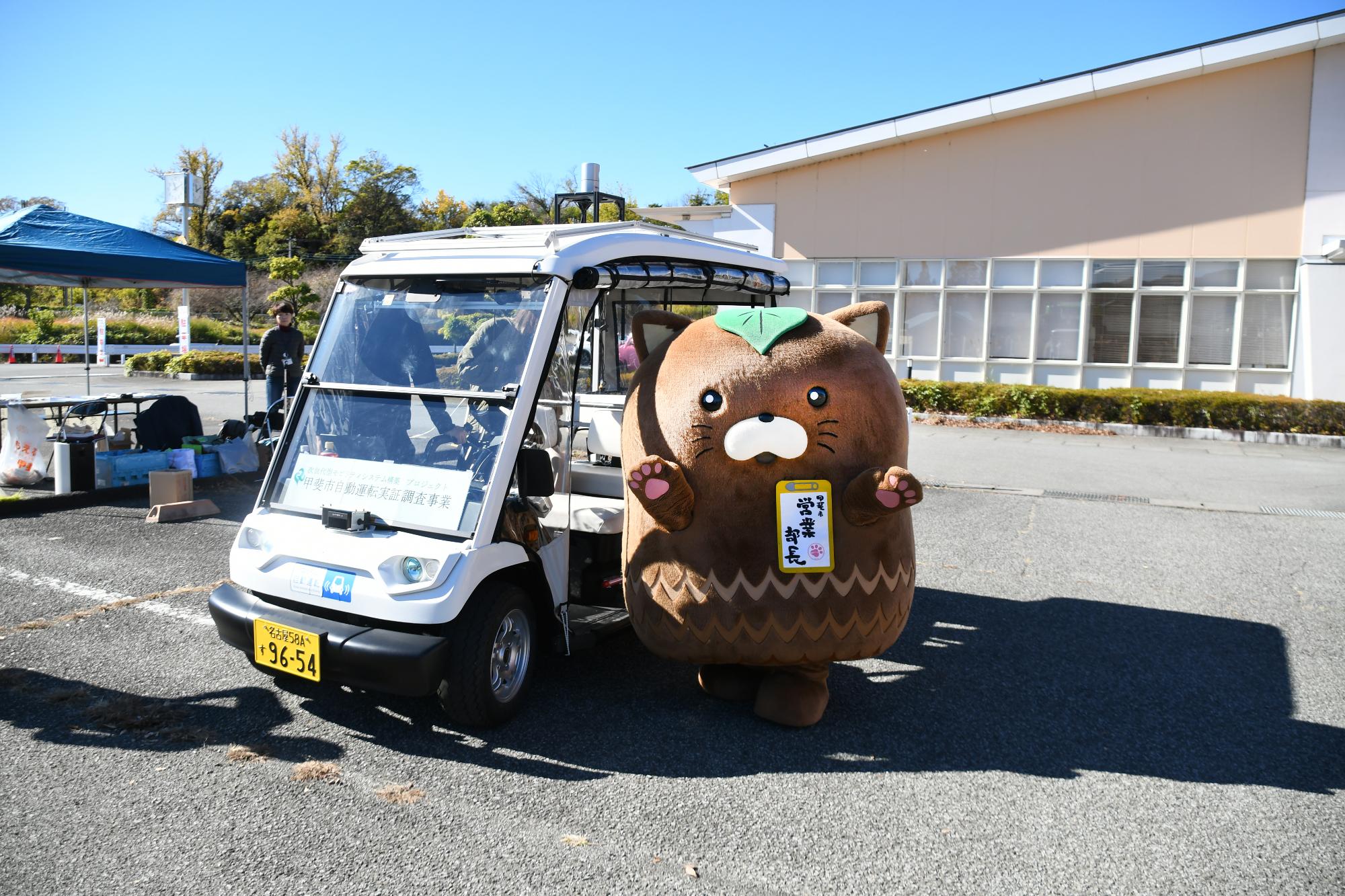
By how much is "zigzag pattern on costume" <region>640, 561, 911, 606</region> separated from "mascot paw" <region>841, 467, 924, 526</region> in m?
0.26

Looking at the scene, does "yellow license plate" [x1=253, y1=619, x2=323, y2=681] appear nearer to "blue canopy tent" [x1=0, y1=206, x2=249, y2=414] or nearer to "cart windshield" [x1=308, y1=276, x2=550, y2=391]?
"cart windshield" [x1=308, y1=276, x2=550, y2=391]

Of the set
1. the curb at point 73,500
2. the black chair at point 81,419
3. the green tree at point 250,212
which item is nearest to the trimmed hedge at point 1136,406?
the curb at point 73,500

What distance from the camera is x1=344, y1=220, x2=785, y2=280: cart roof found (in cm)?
449

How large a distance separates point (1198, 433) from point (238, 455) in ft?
48.8

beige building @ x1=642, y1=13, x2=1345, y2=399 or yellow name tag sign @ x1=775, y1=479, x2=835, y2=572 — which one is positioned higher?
beige building @ x1=642, y1=13, x2=1345, y2=399

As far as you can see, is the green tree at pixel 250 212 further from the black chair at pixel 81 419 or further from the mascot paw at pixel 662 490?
the mascot paw at pixel 662 490

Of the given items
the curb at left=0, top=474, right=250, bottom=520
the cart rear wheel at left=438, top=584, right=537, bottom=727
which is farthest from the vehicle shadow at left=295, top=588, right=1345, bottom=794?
the curb at left=0, top=474, right=250, bottom=520

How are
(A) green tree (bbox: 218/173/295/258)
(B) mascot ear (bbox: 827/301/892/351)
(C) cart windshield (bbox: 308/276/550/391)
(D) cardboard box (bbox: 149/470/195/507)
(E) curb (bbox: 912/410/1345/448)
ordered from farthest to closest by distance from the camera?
(A) green tree (bbox: 218/173/295/258) → (E) curb (bbox: 912/410/1345/448) → (D) cardboard box (bbox: 149/470/195/507) → (B) mascot ear (bbox: 827/301/892/351) → (C) cart windshield (bbox: 308/276/550/391)

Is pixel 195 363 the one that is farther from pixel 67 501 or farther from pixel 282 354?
pixel 67 501

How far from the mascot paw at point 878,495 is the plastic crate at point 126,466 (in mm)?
7886

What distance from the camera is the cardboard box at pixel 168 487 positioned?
27.6 feet

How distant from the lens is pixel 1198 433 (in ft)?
51.3

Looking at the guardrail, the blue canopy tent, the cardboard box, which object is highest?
the blue canopy tent

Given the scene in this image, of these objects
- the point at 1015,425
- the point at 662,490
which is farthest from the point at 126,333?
the point at 662,490
